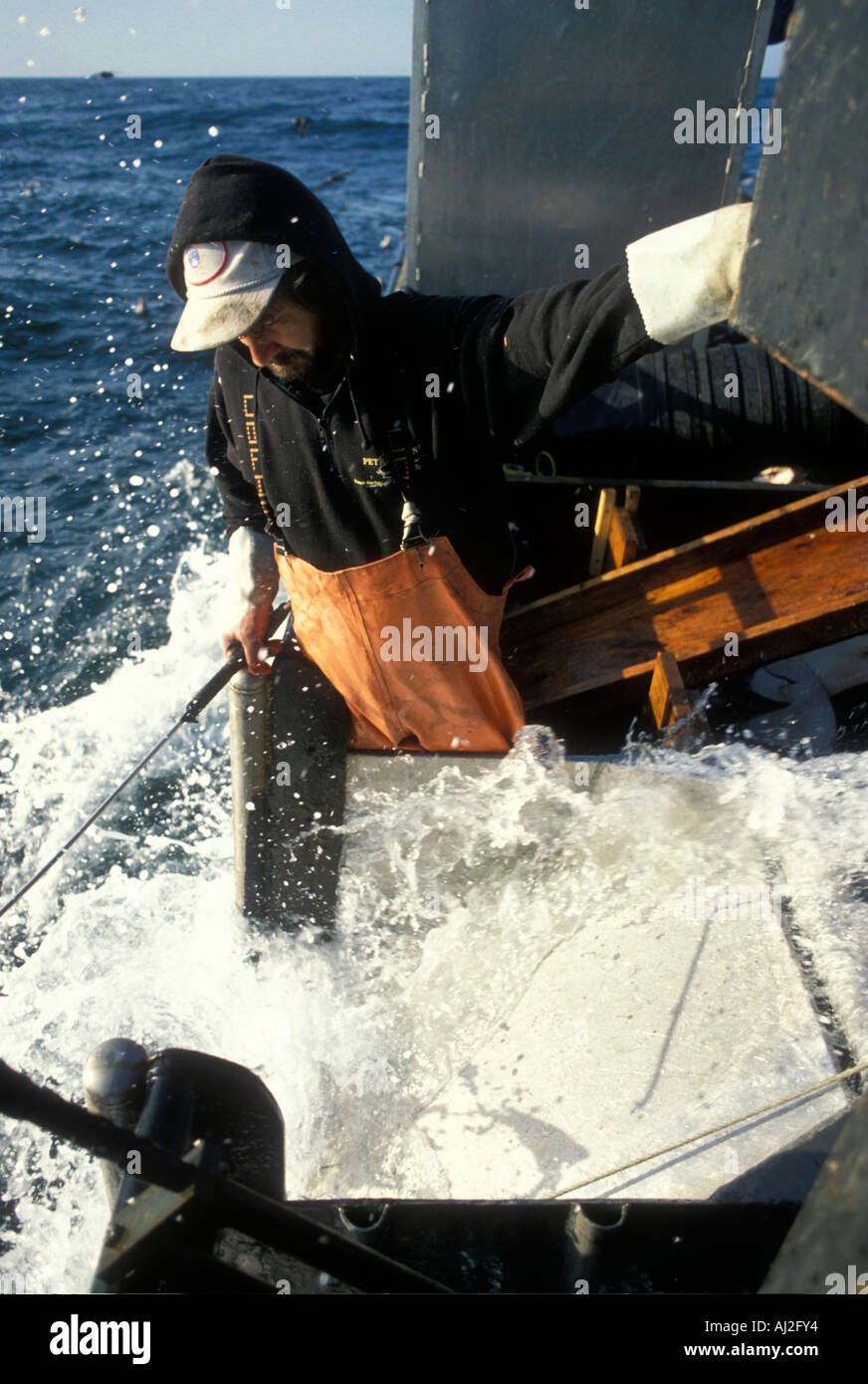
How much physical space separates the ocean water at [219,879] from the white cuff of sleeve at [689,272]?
159 cm

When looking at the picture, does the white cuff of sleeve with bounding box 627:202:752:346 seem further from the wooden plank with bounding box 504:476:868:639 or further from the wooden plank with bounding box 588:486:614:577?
the wooden plank with bounding box 588:486:614:577

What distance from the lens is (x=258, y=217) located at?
222cm

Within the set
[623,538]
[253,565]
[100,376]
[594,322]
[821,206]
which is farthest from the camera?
[100,376]

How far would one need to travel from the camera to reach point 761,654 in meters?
3.31

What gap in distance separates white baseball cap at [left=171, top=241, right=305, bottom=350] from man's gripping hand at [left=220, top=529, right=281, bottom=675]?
0.93 m

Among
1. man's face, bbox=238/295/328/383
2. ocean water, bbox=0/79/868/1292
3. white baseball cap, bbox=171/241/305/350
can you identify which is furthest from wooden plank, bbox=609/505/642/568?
white baseball cap, bbox=171/241/305/350

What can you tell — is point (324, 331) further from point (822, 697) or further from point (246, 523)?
point (822, 697)

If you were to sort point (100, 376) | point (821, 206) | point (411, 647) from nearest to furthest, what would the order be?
point (821, 206)
point (411, 647)
point (100, 376)

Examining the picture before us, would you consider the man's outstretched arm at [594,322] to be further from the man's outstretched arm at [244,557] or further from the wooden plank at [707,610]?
the wooden plank at [707,610]

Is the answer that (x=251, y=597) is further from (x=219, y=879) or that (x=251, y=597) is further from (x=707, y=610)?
(x=707, y=610)

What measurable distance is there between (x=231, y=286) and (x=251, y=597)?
1.17 metres

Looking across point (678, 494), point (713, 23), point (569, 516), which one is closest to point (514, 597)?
point (569, 516)

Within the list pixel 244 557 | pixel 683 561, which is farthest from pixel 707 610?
pixel 244 557
